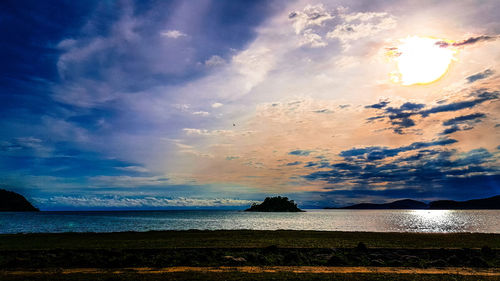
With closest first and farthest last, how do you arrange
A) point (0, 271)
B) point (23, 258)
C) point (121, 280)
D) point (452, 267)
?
point (121, 280) → point (0, 271) → point (452, 267) → point (23, 258)

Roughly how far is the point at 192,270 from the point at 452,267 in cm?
1405

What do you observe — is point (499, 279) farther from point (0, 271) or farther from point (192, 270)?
point (0, 271)

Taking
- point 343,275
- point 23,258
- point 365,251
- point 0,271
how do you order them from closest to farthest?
point 343,275 → point 0,271 → point 23,258 → point 365,251

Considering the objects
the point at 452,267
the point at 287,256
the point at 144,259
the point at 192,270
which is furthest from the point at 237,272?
the point at 452,267

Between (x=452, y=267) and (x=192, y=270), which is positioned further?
(x=452, y=267)

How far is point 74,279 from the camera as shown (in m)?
14.2

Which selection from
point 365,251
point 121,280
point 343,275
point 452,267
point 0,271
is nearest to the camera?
point 121,280

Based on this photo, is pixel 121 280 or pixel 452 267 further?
pixel 452 267

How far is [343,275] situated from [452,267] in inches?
278

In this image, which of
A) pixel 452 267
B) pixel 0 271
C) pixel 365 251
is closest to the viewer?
pixel 0 271

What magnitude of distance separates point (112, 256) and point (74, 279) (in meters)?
4.88

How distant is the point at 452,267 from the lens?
17344 millimetres

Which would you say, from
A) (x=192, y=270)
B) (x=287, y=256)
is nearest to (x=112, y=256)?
(x=192, y=270)

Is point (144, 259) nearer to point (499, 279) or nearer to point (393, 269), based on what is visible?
point (393, 269)
